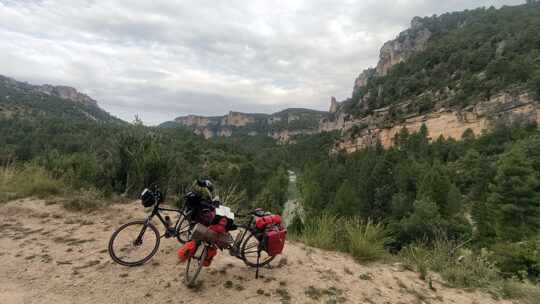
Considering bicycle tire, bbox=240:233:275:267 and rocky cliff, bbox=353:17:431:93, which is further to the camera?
rocky cliff, bbox=353:17:431:93

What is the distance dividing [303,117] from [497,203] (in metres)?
174

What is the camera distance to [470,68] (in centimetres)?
5331

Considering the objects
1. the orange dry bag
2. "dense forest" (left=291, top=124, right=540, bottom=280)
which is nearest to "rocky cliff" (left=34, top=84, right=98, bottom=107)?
"dense forest" (left=291, top=124, right=540, bottom=280)

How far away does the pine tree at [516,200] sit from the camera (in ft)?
55.8

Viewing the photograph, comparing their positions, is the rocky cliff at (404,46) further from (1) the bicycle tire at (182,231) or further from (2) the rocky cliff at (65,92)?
(2) the rocky cliff at (65,92)

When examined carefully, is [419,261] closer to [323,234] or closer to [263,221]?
[323,234]

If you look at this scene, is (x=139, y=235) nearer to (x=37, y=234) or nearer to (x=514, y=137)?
(x=37, y=234)

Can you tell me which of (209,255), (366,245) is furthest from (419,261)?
(209,255)

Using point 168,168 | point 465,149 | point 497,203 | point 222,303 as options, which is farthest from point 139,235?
point 465,149

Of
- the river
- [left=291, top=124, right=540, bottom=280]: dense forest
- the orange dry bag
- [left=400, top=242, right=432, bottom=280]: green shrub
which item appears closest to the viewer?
the orange dry bag

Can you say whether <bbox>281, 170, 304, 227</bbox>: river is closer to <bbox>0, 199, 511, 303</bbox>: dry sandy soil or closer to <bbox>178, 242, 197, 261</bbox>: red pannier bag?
<bbox>0, 199, 511, 303</bbox>: dry sandy soil

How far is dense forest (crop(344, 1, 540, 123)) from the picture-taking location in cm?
4203

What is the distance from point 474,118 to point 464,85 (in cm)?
939

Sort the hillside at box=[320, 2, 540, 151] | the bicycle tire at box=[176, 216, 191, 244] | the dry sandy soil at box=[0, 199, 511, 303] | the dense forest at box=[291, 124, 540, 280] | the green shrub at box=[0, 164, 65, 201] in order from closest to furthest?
the dry sandy soil at box=[0, 199, 511, 303] → the bicycle tire at box=[176, 216, 191, 244] → the green shrub at box=[0, 164, 65, 201] → the dense forest at box=[291, 124, 540, 280] → the hillside at box=[320, 2, 540, 151]
